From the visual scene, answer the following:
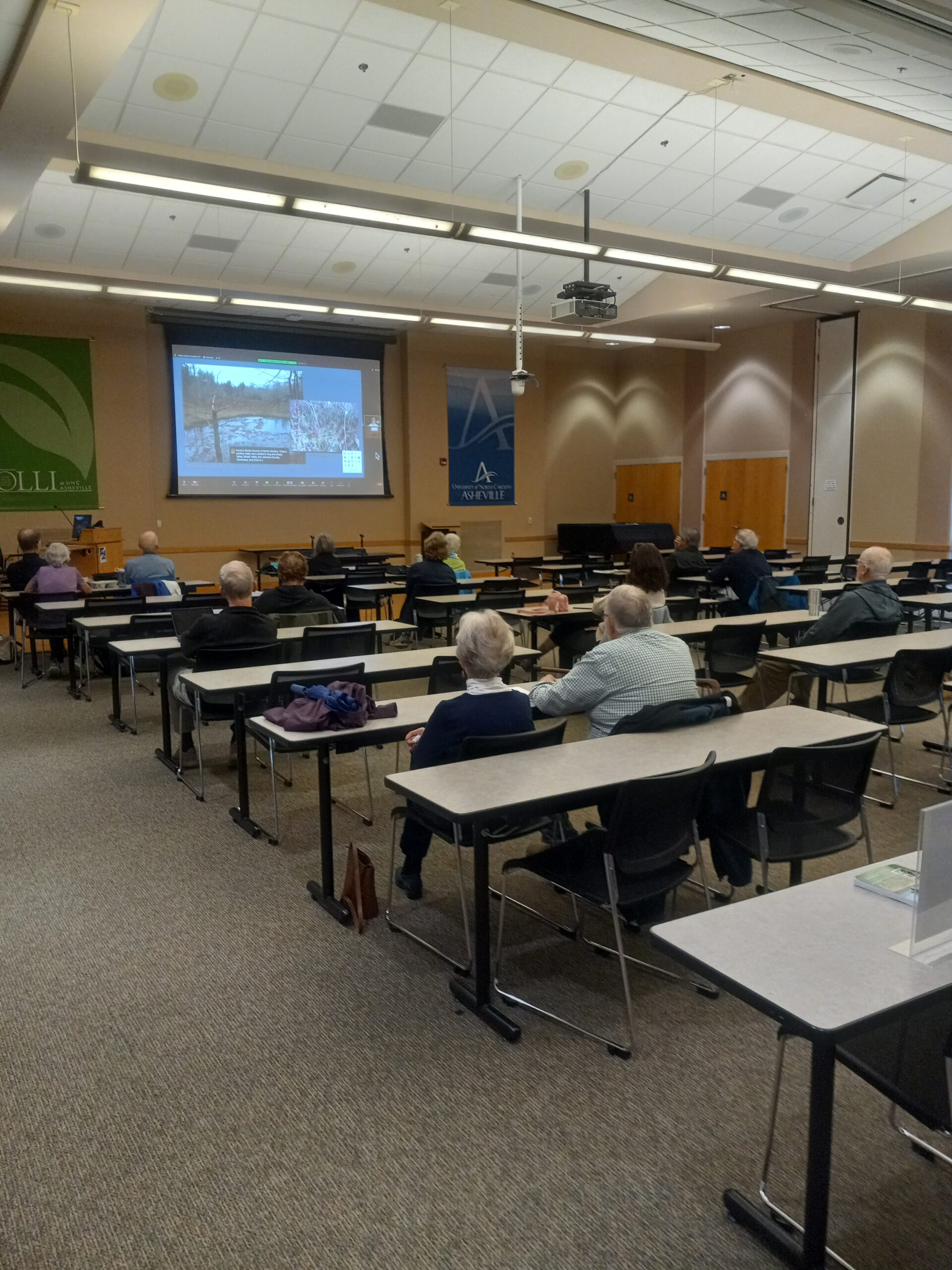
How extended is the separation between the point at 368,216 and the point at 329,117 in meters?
2.23

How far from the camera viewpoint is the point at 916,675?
4668 millimetres

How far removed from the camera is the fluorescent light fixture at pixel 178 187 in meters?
5.48

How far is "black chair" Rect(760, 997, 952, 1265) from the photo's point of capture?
1.66 meters

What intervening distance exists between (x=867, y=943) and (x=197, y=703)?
3665mm

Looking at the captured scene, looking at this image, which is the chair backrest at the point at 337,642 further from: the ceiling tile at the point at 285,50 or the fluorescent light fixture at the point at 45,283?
the fluorescent light fixture at the point at 45,283

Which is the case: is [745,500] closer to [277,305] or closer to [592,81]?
[277,305]

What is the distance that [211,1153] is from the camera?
221cm

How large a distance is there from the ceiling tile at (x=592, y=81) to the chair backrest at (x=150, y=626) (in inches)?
219

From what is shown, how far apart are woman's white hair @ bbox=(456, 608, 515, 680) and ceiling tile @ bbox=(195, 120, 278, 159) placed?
6.74 metres

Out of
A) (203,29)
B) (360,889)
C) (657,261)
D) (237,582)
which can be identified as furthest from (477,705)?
(203,29)

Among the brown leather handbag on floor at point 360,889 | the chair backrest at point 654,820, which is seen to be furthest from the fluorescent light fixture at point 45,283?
the chair backrest at point 654,820

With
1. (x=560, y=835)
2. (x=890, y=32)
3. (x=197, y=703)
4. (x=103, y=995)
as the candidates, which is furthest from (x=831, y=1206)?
(x=890, y=32)

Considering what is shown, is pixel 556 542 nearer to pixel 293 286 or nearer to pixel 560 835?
pixel 293 286

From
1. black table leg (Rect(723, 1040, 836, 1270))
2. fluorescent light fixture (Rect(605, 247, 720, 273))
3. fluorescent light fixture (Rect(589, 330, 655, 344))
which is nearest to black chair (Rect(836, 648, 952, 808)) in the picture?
black table leg (Rect(723, 1040, 836, 1270))
